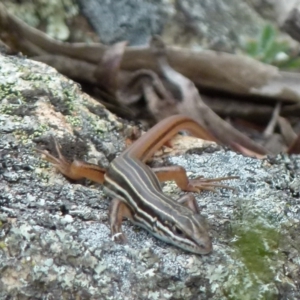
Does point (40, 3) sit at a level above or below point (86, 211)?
below

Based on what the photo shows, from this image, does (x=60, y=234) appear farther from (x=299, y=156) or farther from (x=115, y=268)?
(x=299, y=156)

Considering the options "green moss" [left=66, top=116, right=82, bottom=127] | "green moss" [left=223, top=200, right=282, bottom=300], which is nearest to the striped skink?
"green moss" [left=223, top=200, right=282, bottom=300]

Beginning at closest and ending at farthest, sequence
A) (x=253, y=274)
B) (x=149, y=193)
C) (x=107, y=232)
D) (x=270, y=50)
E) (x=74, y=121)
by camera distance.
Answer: (x=253, y=274) → (x=107, y=232) → (x=149, y=193) → (x=74, y=121) → (x=270, y=50)

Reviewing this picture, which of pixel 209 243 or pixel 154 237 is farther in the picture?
pixel 154 237

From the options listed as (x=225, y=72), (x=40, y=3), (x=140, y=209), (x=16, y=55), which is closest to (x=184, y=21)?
(x=225, y=72)

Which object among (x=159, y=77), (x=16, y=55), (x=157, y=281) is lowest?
(x=159, y=77)

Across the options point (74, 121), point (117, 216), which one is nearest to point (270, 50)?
point (74, 121)

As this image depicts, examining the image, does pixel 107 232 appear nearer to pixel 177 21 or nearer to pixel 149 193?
pixel 149 193
